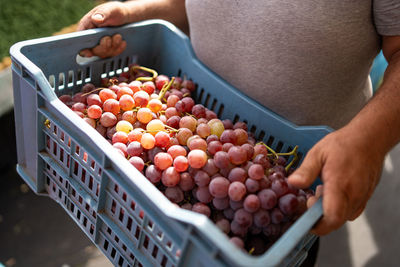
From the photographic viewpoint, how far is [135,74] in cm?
117

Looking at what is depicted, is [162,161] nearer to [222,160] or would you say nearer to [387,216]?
[222,160]

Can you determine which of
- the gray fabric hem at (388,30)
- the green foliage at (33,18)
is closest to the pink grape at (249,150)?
the gray fabric hem at (388,30)

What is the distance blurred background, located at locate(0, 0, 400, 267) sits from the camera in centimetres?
145

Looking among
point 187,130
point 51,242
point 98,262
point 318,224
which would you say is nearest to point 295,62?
point 187,130

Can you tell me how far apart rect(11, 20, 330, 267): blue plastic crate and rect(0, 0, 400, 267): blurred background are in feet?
1.88

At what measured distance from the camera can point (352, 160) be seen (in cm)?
66

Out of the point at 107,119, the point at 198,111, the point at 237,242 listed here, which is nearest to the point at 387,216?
the point at 198,111

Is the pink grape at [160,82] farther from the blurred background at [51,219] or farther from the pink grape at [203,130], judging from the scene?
the blurred background at [51,219]

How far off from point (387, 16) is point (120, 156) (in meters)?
0.66

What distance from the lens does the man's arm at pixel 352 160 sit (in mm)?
638

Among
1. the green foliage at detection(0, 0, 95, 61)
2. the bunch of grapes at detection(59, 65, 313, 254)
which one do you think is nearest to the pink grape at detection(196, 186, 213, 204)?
the bunch of grapes at detection(59, 65, 313, 254)

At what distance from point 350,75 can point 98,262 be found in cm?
115

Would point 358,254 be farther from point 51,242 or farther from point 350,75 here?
point 51,242

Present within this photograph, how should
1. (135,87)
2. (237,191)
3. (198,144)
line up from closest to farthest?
(237,191) < (198,144) < (135,87)
